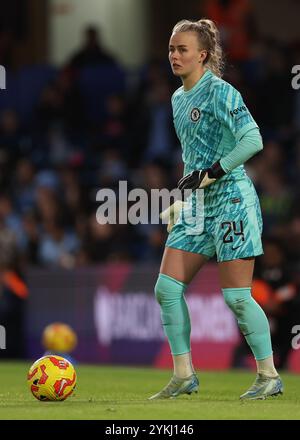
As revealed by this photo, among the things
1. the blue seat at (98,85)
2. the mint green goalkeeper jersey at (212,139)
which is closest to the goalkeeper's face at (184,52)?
the mint green goalkeeper jersey at (212,139)

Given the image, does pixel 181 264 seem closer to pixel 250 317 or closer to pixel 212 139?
pixel 250 317

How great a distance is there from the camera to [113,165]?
16.0m

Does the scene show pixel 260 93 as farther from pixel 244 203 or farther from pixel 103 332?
pixel 244 203

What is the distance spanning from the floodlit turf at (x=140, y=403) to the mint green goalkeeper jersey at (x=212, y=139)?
120 centimetres

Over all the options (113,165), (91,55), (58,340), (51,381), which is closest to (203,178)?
(51,381)

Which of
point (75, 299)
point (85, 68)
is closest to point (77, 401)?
point (75, 299)

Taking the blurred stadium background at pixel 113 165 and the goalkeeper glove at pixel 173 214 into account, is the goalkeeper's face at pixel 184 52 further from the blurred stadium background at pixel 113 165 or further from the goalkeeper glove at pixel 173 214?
the blurred stadium background at pixel 113 165

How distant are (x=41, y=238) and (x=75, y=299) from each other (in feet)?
4.45

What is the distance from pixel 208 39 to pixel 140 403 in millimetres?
2212

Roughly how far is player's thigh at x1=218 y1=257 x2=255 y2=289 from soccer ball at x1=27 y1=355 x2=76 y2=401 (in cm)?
109

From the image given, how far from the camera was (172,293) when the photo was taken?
291 inches

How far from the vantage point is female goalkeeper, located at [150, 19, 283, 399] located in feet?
23.9

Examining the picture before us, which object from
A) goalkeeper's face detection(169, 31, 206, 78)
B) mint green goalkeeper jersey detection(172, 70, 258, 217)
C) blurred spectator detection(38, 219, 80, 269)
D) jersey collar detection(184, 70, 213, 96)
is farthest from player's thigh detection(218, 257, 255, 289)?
blurred spectator detection(38, 219, 80, 269)

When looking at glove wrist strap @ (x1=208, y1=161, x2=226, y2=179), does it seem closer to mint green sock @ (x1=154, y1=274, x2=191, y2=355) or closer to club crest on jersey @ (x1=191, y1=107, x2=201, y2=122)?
club crest on jersey @ (x1=191, y1=107, x2=201, y2=122)
